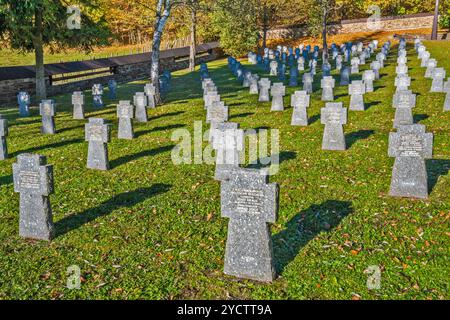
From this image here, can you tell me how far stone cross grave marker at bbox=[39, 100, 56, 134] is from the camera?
14773 mm

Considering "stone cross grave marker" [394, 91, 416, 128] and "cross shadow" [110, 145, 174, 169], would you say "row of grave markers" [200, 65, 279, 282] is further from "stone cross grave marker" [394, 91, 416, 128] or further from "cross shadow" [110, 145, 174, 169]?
"stone cross grave marker" [394, 91, 416, 128]

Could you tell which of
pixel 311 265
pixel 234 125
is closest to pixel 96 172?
pixel 234 125

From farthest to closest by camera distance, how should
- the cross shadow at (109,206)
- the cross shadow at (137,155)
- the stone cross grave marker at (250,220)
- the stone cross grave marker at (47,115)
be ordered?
the stone cross grave marker at (47,115), the cross shadow at (137,155), the cross shadow at (109,206), the stone cross grave marker at (250,220)

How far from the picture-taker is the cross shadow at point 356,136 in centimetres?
1248

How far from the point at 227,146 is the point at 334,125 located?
Answer: 338cm

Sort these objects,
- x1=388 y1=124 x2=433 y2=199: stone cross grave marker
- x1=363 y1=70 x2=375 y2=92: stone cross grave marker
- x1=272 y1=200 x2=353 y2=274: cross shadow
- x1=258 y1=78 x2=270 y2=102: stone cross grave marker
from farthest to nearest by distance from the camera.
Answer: x1=363 y1=70 x2=375 y2=92: stone cross grave marker
x1=258 y1=78 x2=270 y2=102: stone cross grave marker
x1=388 y1=124 x2=433 y2=199: stone cross grave marker
x1=272 y1=200 x2=353 y2=274: cross shadow

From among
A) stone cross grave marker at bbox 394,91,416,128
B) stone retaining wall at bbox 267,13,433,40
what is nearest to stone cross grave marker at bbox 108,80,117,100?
stone cross grave marker at bbox 394,91,416,128

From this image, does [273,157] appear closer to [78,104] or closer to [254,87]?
[78,104]

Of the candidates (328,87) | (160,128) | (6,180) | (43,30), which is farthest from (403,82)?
(43,30)

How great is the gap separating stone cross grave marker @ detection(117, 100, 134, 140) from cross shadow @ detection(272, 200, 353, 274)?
769cm

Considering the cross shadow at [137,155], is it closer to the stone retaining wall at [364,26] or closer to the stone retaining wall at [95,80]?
the stone retaining wall at [95,80]

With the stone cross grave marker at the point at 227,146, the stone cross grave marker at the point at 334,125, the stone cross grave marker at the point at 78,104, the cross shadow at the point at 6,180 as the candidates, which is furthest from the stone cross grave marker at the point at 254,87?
the cross shadow at the point at 6,180

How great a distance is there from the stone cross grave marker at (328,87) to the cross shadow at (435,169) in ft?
31.6

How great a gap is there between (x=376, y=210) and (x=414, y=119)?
314 inches
